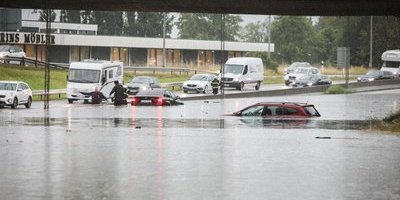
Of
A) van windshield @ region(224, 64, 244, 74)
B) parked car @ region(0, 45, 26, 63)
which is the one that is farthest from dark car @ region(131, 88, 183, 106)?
parked car @ region(0, 45, 26, 63)

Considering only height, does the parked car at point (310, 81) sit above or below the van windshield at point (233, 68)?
below

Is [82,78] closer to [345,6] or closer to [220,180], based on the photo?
[345,6]

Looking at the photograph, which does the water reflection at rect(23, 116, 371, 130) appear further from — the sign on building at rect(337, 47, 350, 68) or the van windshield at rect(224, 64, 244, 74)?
the van windshield at rect(224, 64, 244, 74)

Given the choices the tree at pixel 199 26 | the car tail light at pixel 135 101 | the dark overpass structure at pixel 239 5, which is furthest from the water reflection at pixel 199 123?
the tree at pixel 199 26

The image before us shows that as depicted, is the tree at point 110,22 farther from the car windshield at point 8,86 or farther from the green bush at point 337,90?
the car windshield at point 8,86

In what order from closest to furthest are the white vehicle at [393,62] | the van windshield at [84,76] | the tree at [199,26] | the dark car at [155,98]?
the dark car at [155,98] → the van windshield at [84,76] → the white vehicle at [393,62] → the tree at [199,26]

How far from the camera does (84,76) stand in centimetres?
5666

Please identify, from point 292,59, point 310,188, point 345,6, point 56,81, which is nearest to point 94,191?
point 310,188

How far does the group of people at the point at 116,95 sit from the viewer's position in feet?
179

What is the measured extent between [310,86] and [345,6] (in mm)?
42122

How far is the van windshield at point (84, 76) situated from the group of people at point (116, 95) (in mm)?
693

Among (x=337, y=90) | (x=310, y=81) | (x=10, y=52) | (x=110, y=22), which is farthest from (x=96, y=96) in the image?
(x=110, y=22)

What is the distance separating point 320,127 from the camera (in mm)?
38344

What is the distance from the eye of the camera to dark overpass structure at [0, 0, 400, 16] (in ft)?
112
